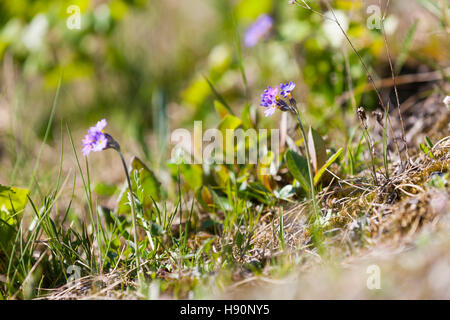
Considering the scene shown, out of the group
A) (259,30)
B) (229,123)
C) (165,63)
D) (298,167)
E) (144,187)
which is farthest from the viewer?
(165,63)

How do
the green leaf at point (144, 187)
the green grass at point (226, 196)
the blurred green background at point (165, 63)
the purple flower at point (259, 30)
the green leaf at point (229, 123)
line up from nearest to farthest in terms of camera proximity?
the green grass at point (226, 196), the green leaf at point (144, 187), the green leaf at point (229, 123), the blurred green background at point (165, 63), the purple flower at point (259, 30)

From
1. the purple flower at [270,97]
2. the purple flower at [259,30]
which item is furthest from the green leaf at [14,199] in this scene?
the purple flower at [259,30]

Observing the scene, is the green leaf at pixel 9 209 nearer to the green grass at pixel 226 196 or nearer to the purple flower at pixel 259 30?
the green grass at pixel 226 196

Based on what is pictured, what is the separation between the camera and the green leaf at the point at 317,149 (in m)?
1.39

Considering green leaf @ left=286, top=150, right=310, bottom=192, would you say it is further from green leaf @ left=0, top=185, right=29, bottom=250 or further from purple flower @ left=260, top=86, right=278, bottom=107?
green leaf @ left=0, top=185, right=29, bottom=250

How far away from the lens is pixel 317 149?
1400 mm

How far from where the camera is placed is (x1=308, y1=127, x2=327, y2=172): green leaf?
4.57ft

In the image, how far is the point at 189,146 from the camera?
75.6 inches

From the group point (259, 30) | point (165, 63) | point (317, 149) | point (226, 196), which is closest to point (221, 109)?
point (226, 196)

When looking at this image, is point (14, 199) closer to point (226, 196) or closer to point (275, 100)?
point (226, 196)

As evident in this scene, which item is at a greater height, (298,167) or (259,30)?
(259,30)

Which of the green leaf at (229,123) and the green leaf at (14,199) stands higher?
the green leaf at (229,123)

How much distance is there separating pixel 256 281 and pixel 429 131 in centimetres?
107
